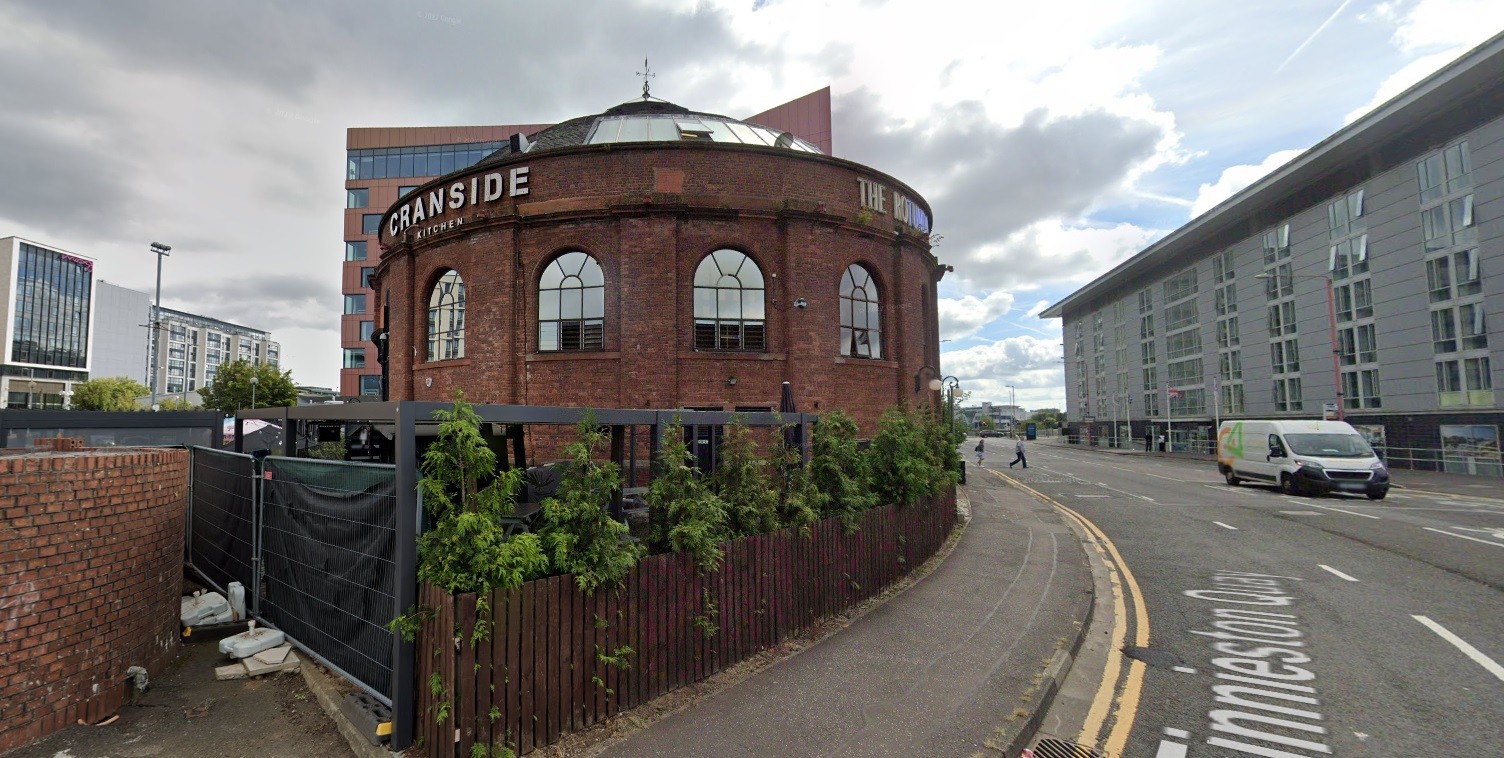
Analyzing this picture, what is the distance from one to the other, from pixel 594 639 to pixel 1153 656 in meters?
5.76

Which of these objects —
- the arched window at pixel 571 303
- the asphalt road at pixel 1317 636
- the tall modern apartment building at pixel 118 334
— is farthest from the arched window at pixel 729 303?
the tall modern apartment building at pixel 118 334

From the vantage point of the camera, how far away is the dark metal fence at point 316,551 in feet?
16.1

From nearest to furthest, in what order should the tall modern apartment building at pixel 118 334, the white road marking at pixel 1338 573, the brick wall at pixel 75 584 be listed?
the brick wall at pixel 75 584
the white road marking at pixel 1338 573
the tall modern apartment building at pixel 118 334

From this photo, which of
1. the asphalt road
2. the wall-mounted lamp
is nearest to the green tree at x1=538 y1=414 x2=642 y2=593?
the asphalt road

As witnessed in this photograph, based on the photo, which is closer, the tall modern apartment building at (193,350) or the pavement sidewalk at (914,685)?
the pavement sidewalk at (914,685)

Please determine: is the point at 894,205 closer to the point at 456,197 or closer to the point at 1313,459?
the point at 456,197

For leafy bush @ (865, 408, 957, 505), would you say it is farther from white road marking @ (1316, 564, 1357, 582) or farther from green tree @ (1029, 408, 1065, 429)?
green tree @ (1029, 408, 1065, 429)

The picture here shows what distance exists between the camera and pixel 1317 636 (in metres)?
6.73

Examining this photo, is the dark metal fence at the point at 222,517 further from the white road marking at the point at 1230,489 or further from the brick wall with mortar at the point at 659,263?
the white road marking at the point at 1230,489

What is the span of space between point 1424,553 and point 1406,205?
36371mm

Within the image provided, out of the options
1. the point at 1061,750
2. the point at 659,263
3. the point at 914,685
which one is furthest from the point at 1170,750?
the point at 659,263

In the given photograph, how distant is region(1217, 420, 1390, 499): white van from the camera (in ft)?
59.8

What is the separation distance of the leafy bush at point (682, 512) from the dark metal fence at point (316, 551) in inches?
85.3

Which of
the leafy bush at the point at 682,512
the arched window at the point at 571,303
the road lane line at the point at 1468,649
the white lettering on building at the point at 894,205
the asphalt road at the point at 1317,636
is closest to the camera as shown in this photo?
the asphalt road at the point at 1317,636
